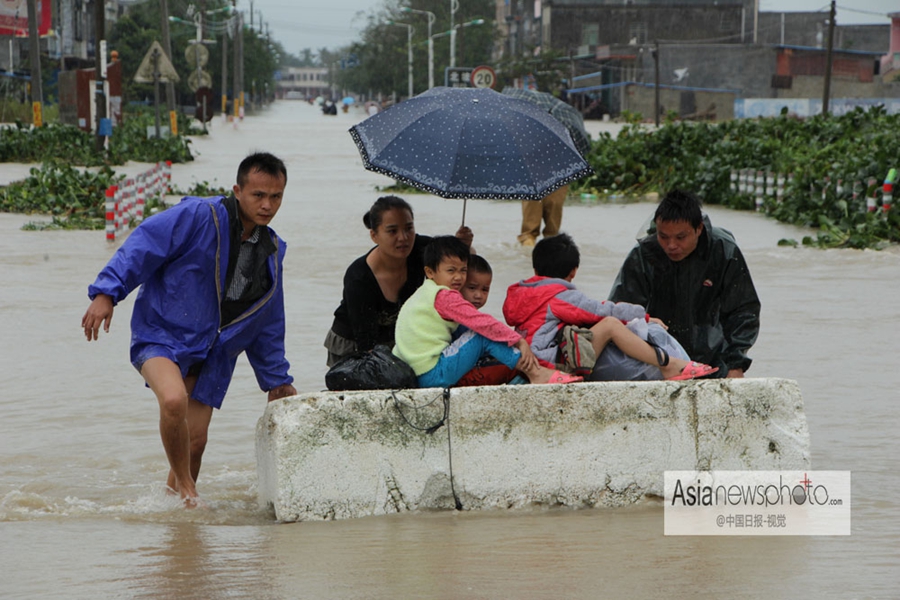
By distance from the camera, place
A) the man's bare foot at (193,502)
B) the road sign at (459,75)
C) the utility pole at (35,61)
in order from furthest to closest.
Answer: the road sign at (459,75)
the utility pole at (35,61)
the man's bare foot at (193,502)

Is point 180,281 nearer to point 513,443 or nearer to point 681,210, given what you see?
point 513,443

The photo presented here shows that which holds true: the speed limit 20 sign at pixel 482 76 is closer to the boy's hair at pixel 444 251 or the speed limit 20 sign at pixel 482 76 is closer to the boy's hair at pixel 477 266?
the boy's hair at pixel 477 266

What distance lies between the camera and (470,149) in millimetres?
5488

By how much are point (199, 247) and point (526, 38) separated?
95253mm

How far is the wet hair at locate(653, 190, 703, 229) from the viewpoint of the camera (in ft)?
17.1

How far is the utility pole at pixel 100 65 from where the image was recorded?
25.4 meters

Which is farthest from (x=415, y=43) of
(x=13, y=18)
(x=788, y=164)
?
(x=788, y=164)

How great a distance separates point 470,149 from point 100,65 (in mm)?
22298

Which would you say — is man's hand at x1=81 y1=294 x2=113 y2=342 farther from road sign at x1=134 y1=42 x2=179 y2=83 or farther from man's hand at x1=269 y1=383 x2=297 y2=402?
road sign at x1=134 y1=42 x2=179 y2=83

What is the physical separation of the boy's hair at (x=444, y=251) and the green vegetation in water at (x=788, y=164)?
11662 millimetres

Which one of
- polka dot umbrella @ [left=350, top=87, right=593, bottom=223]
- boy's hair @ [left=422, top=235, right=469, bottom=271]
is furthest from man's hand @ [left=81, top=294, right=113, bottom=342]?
polka dot umbrella @ [left=350, top=87, right=593, bottom=223]

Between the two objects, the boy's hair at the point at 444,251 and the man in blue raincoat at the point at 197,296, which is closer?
the man in blue raincoat at the point at 197,296

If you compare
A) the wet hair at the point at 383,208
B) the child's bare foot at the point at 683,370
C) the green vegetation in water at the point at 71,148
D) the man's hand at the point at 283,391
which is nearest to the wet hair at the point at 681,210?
the child's bare foot at the point at 683,370

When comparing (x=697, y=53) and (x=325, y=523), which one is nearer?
(x=325, y=523)
